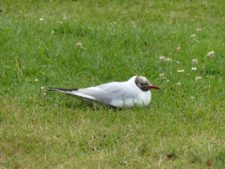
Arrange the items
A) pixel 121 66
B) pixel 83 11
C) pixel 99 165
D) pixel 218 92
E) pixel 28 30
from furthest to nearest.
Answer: pixel 83 11 → pixel 28 30 → pixel 121 66 → pixel 218 92 → pixel 99 165

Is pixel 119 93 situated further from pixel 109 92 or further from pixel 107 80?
pixel 107 80

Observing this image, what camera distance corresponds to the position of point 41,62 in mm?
6891

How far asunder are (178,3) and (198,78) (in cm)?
382

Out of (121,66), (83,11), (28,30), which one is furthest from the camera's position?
(83,11)

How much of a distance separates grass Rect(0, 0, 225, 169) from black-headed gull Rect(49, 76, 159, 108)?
0.07 metres

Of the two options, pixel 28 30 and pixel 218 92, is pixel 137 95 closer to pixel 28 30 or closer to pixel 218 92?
pixel 218 92

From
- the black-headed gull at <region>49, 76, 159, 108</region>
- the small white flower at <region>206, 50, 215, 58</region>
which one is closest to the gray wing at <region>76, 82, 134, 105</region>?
the black-headed gull at <region>49, 76, 159, 108</region>

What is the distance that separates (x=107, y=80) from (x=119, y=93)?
787mm

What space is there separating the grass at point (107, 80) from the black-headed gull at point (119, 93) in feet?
0.23

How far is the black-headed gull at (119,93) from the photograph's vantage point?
18.8 feet

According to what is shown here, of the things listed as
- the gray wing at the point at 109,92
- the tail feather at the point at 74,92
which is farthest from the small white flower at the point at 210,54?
the tail feather at the point at 74,92

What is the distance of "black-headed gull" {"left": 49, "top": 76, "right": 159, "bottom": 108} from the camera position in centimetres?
574

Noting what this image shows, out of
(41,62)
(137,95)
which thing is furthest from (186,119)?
(41,62)

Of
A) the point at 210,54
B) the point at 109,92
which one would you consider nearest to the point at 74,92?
the point at 109,92
